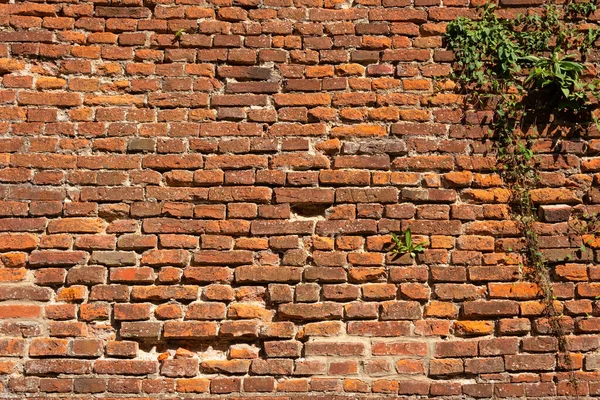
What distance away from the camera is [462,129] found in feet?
9.85

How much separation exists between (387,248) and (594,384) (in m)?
1.24

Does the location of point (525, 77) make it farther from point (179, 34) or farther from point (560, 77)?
point (179, 34)

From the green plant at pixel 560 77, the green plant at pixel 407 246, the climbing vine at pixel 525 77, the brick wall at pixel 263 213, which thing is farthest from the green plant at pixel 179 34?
the green plant at pixel 560 77

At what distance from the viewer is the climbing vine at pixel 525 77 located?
9.75ft

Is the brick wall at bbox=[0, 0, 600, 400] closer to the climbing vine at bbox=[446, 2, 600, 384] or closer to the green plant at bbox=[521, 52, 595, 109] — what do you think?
the climbing vine at bbox=[446, 2, 600, 384]

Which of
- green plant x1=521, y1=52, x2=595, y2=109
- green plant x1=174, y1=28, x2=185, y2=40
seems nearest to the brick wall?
green plant x1=174, y1=28, x2=185, y2=40

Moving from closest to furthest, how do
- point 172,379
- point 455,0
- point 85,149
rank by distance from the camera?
point 172,379, point 85,149, point 455,0

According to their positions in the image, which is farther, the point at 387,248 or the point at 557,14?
the point at 557,14

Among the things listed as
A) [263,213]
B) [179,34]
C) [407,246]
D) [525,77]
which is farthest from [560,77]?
[179,34]

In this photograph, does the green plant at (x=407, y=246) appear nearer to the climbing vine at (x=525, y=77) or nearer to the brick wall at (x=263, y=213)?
the brick wall at (x=263, y=213)

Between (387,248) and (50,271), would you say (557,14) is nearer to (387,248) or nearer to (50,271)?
(387,248)

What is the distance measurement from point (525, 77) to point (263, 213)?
1697mm

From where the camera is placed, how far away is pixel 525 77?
3072 millimetres

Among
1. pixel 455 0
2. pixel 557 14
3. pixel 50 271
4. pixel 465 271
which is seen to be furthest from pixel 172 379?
pixel 557 14
